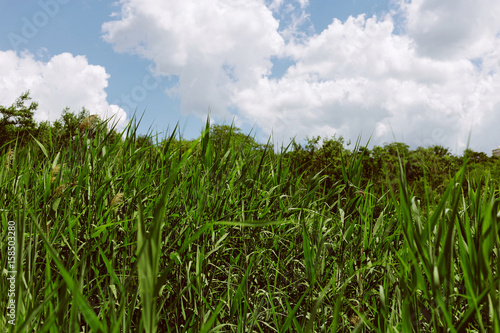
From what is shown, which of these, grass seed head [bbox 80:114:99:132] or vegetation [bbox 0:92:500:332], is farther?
grass seed head [bbox 80:114:99:132]

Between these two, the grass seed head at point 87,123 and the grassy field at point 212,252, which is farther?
the grass seed head at point 87,123

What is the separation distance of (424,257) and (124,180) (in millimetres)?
1793

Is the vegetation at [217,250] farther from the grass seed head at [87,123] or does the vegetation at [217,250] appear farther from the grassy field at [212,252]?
the grass seed head at [87,123]

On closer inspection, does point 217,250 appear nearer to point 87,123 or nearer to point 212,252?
point 212,252

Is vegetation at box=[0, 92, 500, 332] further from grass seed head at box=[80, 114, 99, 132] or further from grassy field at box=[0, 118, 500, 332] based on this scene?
grass seed head at box=[80, 114, 99, 132]

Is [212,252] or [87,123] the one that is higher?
[87,123]

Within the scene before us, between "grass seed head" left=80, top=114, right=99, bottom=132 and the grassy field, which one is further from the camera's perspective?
"grass seed head" left=80, top=114, right=99, bottom=132

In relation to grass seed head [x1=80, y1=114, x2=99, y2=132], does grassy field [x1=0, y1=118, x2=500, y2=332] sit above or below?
below

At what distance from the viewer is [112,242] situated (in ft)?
7.34

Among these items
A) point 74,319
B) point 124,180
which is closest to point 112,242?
point 124,180

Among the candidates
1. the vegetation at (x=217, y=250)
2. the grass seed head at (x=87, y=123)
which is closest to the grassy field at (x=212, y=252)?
the vegetation at (x=217, y=250)

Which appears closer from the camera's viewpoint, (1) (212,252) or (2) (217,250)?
(1) (212,252)

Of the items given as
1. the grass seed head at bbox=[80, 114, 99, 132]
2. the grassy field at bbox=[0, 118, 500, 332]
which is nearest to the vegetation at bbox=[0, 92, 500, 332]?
the grassy field at bbox=[0, 118, 500, 332]

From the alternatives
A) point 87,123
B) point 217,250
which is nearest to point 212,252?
point 217,250
